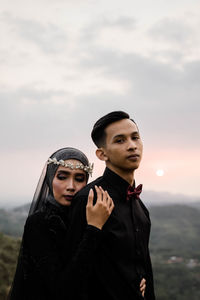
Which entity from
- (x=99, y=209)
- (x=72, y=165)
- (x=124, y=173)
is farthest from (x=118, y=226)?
(x=72, y=165)

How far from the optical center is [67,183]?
421cm

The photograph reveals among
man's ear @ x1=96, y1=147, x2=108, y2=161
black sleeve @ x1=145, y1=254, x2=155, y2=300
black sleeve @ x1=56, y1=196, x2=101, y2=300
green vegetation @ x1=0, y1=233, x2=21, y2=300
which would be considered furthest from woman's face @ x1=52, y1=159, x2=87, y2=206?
green vegetation @ x1=0, y1=233, x2=21, y2=300

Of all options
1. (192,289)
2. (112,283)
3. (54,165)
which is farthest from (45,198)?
(192,289)

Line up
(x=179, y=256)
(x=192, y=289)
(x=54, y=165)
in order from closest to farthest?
(x=54, y=165) → (x=192, y=289) → (x=179, y=256)

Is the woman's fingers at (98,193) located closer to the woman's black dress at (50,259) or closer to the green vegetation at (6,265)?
the woman's black dress at (50,259)

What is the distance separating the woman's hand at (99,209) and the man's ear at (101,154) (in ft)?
1.34

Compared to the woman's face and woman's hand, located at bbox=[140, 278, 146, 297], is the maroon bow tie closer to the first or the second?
the woman's face

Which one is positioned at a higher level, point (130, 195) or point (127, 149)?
point (127, 149)

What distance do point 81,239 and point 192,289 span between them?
106001 mm

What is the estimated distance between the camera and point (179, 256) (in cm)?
14550

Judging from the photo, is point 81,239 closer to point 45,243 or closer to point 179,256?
point 45,243

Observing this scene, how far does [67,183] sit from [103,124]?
33.6 inches

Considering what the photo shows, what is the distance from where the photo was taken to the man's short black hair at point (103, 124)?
152 inches

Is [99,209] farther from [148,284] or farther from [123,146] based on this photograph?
[148,284]
